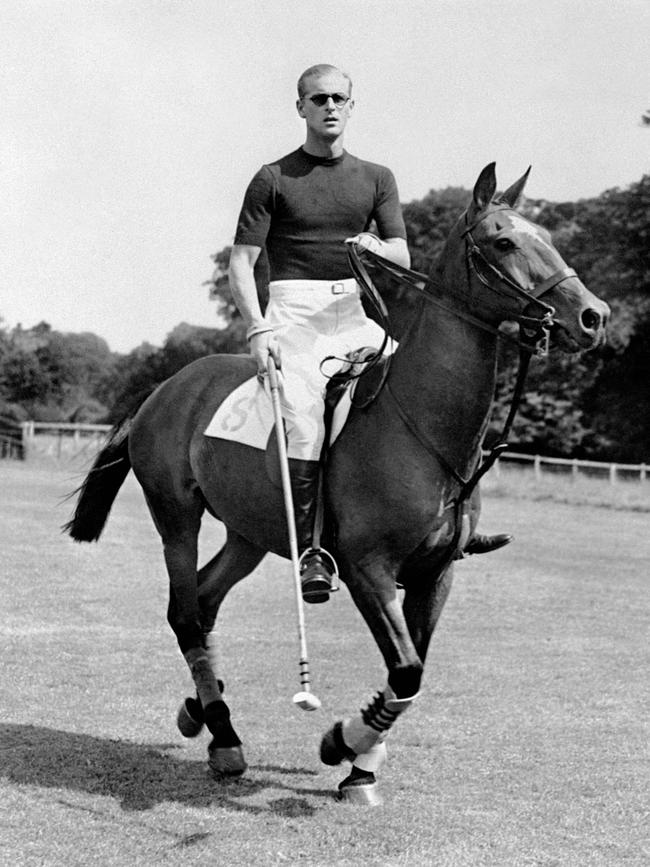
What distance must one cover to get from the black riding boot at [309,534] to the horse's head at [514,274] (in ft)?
3.90

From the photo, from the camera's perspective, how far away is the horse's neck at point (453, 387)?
618 centimetres

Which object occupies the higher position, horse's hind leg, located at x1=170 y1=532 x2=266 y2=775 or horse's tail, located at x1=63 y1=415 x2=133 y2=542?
horse's tail, located at x1=63 y1=415 x2=133 y2=542

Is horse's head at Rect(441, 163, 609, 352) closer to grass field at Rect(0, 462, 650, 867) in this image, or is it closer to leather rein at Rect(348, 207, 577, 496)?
leather rein at Rect(348, 207, 577, 496)

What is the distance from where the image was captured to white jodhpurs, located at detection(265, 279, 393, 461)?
6703 mm

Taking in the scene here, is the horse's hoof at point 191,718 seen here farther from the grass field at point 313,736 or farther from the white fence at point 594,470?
the white fence at point 594,470

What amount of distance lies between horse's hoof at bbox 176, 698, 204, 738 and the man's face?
3.37 m

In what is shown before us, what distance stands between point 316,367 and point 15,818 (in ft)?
8.81

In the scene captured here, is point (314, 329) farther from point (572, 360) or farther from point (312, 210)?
point (572, 360)

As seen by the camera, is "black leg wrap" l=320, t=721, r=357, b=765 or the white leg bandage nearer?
"black leg wrap" l=320, t=721, r=357, b=765

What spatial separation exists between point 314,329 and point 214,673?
2176 millimetres

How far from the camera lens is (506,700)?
9.79 m

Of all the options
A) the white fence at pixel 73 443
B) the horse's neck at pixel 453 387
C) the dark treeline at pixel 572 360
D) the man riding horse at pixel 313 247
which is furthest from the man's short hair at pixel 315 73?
the dark treeline at pixel 572 360

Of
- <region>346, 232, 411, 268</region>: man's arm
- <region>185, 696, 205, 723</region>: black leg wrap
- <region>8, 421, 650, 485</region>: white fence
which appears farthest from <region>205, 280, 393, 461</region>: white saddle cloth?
<region>8, 421, 650, 485</region>: white fence

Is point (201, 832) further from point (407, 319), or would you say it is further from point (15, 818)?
point (407, 319)
